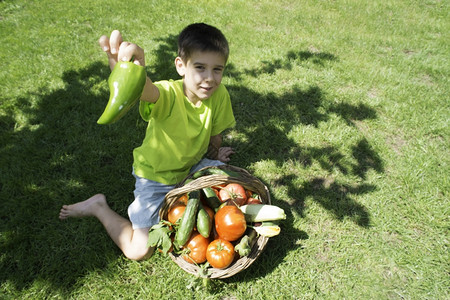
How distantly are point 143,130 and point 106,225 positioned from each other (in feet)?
4.41

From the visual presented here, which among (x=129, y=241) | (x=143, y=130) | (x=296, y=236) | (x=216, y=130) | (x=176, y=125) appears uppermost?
(x=176, y=125)

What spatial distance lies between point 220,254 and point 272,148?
173 cm

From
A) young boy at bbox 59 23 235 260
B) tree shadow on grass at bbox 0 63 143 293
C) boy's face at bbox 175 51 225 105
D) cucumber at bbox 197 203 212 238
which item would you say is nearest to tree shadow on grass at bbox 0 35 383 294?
tree shadow on grass at bbox 0 63 143 293

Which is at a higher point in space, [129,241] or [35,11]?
[35,11]

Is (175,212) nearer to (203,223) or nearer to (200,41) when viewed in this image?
(203,223)

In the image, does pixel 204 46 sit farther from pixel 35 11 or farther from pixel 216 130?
pixel 35 11

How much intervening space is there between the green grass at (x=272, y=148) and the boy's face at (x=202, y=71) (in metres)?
1.24

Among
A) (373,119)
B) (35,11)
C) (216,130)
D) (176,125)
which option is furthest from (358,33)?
(35,11)

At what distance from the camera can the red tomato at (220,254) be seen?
1997 millimetres

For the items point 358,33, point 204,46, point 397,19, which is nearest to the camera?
point 204,46

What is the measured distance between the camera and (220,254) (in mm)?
2004

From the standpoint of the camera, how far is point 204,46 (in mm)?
2148

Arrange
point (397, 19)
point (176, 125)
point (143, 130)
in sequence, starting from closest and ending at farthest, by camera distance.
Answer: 1. point (176, 125)
2. point (143, 130)
3. point (397, 19)

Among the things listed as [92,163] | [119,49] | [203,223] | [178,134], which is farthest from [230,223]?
[92,163]
